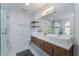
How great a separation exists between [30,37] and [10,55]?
407 millimetres

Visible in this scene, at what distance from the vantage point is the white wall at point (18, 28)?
1.35 m

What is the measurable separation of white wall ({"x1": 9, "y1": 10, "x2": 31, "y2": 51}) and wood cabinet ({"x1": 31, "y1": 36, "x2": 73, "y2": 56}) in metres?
0.17

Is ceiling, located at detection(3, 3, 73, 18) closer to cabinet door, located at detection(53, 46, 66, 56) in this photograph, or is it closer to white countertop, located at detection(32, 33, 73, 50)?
white countertop, located at detection(32, 33, 73, 50)

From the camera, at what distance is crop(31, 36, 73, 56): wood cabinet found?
1.29 metres

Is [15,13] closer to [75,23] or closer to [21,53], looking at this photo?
[21,53]

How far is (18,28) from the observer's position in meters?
1.37

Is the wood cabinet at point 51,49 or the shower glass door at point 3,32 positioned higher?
the shower glass door at point 3,32

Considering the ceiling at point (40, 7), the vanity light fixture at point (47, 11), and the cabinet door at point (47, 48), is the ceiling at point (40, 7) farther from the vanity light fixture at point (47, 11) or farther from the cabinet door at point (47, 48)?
the cabinet door at point (47, 48)

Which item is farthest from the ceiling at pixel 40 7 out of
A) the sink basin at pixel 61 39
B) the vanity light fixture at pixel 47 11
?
the sink basin at pixel 61 39

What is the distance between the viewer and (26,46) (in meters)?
1.41

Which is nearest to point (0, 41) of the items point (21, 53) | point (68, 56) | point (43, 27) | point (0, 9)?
point (21, 53)

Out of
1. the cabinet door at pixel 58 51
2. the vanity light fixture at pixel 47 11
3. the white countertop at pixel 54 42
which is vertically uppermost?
the vanity light fixture at pixel 47 11

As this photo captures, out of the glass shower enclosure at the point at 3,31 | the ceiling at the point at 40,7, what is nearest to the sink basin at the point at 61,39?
the ceiling at the point at 40,7

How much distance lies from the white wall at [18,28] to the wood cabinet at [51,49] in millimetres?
168
